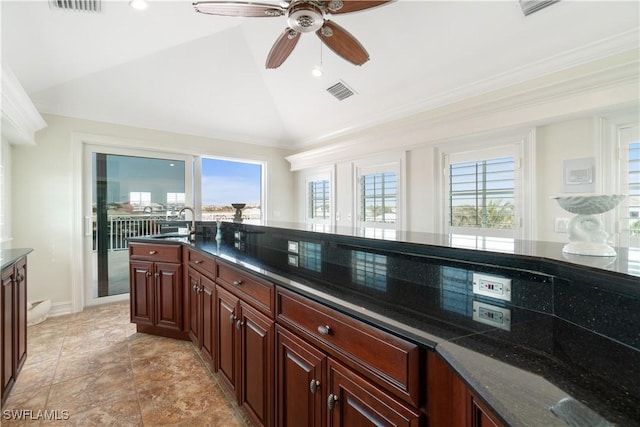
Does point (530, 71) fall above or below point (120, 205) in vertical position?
above

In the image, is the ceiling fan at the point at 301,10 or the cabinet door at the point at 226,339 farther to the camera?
the ceiling fan at the point at 301,10

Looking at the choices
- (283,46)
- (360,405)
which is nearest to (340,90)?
(283,46)

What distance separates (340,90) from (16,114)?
3.29 metres

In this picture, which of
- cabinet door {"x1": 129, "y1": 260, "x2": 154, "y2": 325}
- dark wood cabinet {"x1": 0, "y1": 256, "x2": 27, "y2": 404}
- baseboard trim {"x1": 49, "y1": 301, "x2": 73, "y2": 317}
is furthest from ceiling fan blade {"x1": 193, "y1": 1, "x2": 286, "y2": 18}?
baseboard trim {"x1": 49, "y1": 301, "x2": 73, "y2": 317}

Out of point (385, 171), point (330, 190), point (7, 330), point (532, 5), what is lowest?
point (7, 330)

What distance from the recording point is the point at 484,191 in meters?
3.07

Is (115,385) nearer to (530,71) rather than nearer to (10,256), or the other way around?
(10,256)

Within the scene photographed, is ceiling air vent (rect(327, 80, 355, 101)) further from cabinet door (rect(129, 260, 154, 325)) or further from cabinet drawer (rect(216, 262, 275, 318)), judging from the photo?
cabinet door (rect(129, 260, 154, 325))

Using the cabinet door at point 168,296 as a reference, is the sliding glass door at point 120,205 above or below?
above

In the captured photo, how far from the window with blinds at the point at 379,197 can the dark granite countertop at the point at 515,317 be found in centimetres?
251

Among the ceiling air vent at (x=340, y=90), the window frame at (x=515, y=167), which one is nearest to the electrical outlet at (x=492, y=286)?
the window frame at (x=515, y=167)

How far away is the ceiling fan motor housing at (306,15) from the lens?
6.15 feet

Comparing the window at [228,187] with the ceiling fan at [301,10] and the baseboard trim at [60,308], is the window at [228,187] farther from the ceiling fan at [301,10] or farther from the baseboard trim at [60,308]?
the ceiling fan at [301,10]

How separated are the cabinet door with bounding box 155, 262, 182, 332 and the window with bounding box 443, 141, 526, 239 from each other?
2.84 meters
